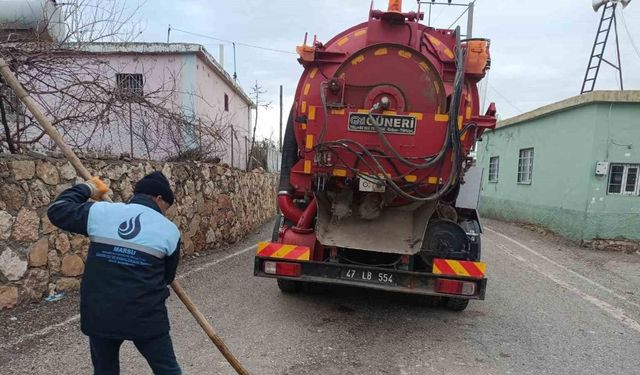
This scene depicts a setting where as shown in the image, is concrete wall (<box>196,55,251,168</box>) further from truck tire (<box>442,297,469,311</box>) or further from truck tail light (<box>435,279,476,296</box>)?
truck tail light (<box>435,279,476,296</box>)

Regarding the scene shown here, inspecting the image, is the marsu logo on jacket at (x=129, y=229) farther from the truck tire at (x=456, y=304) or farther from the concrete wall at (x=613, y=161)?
the concrete wall at (x=613, y=161)

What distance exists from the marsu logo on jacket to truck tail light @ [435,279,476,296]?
3112mm

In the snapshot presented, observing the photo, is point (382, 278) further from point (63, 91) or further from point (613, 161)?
point (613, 161)

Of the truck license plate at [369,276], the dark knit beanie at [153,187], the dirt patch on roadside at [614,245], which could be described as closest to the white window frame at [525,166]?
the dirt patch on roadside at [614,245]

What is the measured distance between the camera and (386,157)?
4.50 meters

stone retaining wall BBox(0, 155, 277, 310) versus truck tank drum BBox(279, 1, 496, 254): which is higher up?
truck tank drum BBox(279, 1, 496, 254)

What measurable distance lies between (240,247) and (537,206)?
33.2 ft

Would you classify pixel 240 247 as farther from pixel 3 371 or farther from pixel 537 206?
pixel 537 206

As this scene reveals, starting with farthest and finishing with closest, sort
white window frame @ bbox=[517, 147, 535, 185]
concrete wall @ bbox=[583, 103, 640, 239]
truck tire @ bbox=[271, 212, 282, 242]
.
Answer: white window frame @ bbox=[517, 147, 535, 185], concrete wall @ bbox=[583, 103, 640, 239], truck tire @ bbox=[271, 212, 282, 242]

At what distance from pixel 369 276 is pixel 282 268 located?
915 mm

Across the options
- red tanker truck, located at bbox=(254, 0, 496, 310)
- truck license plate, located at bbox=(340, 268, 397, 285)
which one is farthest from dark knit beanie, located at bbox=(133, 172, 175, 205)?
truck license plate, located at bbox=(340, 268, 397, 285)

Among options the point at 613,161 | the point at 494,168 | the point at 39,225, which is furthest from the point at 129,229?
the point at 494,168

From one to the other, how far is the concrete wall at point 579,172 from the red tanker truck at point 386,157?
8.33 meters

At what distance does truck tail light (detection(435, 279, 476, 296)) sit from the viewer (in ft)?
15.0
